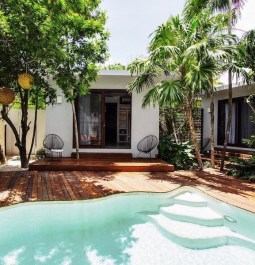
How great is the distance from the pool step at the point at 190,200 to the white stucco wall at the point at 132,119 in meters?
4.92

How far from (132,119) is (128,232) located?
665cm

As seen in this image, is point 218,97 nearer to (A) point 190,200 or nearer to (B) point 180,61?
(B) point 180,61

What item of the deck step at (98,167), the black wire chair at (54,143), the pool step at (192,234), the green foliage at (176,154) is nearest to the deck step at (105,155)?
the black wire chair at (54,143)

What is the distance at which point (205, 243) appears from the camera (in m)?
4.10

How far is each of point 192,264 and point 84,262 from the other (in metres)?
1.39

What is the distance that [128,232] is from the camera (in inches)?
178

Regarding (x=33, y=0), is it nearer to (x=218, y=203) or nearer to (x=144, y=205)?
(x=144, y=205)

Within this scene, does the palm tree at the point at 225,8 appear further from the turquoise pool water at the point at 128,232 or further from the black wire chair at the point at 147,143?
the turquoise pool water at the point at 128,232

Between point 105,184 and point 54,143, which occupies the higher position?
point 54,143

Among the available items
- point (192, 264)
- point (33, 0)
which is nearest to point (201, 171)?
point (192, 264)

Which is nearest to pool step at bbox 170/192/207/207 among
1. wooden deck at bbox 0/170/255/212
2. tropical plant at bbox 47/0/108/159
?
wooden deck at bbox 0/170/255/212

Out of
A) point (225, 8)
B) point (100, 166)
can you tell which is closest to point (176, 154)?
point (100, 166)

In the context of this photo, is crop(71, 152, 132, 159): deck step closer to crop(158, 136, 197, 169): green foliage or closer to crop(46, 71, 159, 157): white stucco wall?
crop(46, 71, 159, 157): white stucco wall

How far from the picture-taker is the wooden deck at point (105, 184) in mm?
5579
